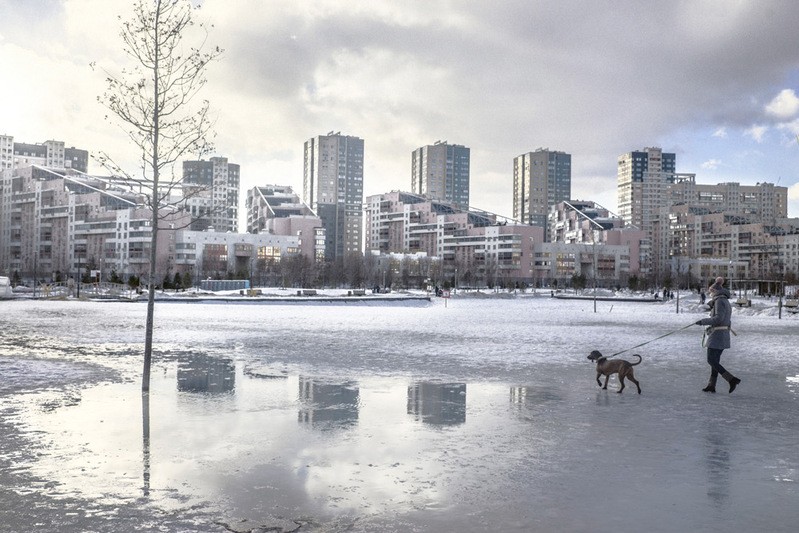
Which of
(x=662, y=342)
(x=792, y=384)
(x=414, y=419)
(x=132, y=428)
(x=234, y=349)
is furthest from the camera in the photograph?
(x=662, y=342)

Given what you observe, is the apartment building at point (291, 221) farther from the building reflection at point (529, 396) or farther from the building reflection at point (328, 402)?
the building reflection at point (529, 396)

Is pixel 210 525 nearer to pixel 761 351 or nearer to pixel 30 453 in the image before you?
pixel 30 453

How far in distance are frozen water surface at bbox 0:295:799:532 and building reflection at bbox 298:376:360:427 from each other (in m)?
0.07

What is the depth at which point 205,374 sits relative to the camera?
14539mm

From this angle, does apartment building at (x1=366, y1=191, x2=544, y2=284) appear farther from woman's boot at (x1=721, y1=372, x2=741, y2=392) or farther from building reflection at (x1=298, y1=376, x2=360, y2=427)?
building reflection at (x1=298, y1=376, x2=360, y2=427)

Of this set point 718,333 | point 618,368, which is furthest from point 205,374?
point 718,333

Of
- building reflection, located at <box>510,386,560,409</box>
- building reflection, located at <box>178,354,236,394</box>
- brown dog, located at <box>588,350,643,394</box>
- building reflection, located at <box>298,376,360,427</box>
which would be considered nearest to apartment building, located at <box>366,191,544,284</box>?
building reflection, located at <box>178,354,236,394</box>

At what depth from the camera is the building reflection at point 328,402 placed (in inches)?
396

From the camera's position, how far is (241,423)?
977 cm

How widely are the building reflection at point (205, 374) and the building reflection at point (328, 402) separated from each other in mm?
1460

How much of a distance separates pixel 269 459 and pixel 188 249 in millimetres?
148969

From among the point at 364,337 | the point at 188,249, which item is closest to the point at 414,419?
the point at 364,337

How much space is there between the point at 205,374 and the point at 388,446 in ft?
23.3

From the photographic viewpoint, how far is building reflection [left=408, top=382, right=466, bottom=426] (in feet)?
33.9
